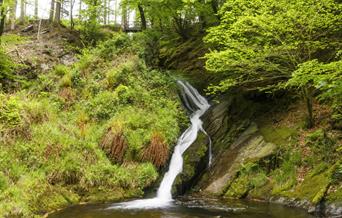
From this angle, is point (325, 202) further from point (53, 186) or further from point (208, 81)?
point (208, 81)

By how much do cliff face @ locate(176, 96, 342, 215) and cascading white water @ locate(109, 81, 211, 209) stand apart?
33 cm

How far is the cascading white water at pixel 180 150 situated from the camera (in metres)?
11.6

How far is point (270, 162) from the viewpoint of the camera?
1340 centimetres

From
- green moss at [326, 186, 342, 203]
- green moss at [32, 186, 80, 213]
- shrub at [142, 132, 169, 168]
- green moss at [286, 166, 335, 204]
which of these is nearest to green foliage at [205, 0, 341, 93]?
shrub at [142, 132, 169, 168]

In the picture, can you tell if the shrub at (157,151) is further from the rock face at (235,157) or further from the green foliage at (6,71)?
the green foliage at (6,71)

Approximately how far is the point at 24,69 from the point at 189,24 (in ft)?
34.3

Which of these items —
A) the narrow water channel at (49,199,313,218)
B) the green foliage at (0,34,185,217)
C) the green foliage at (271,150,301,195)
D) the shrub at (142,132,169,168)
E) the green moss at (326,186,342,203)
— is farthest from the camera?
the shrub at (142,132,169,168)

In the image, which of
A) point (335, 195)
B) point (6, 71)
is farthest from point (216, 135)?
point (6, 71)

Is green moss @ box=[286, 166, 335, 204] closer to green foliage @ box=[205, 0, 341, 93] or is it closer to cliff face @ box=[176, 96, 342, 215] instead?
cliff face @ box=[176, 96, 342, 215]

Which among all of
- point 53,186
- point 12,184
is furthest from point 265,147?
point 12,184

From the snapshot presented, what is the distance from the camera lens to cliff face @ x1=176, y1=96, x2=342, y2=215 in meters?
11.5

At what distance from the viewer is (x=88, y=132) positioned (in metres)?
14.4

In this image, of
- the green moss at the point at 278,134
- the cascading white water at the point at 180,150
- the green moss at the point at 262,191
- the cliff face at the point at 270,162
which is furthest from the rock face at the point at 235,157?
the cascading white water at the point at 180,150

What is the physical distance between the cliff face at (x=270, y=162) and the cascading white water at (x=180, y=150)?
33 cm
